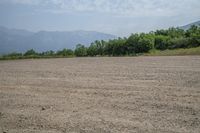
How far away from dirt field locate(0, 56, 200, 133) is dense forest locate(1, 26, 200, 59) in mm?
17167

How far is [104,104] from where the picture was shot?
362 inches

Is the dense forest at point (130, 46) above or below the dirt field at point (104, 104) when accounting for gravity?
above

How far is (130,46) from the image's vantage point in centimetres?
3247

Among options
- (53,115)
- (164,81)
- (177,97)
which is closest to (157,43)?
(164,81)

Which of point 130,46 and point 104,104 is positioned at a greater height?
point 130,46

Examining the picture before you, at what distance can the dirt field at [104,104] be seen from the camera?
284 inches

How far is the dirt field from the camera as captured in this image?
7223 millimetres

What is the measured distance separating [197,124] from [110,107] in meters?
2.47

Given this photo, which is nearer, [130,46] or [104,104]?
[104,104]

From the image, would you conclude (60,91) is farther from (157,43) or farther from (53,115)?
(157,43)

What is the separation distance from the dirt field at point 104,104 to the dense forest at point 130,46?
56.3ft

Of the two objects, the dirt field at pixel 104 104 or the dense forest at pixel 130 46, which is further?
the dense forest at pixel 130 46

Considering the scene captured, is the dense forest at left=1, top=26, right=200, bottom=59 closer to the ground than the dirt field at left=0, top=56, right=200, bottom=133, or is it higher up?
higher up

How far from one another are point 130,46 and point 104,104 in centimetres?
2360
